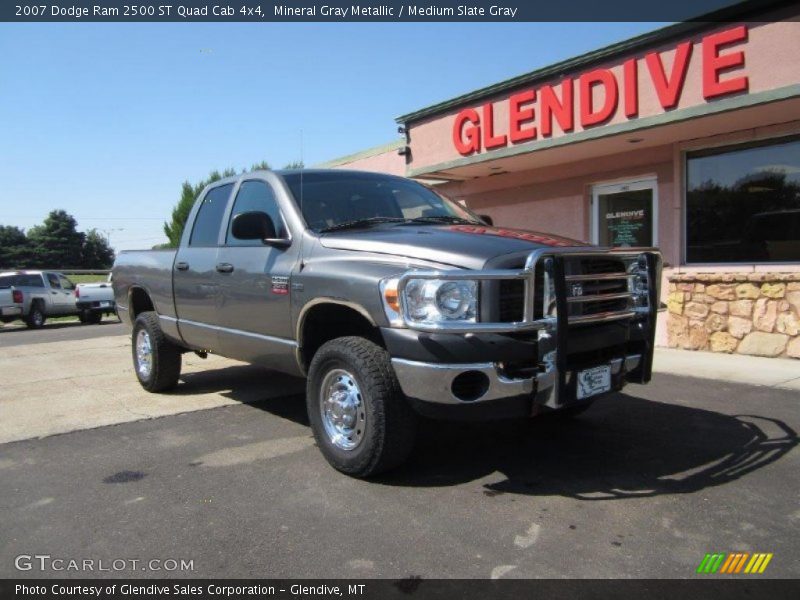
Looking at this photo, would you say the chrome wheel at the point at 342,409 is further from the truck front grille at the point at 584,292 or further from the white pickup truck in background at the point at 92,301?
the white pickup truck in background at the point at 92,301

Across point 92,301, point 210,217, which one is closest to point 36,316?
point 92,301

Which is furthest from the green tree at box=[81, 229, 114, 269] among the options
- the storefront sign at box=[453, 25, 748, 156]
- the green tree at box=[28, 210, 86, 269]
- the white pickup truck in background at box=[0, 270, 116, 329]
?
the storefront sign at box=[453, 25, 748, 156]

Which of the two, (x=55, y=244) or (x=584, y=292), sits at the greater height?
(x=55, y=244)

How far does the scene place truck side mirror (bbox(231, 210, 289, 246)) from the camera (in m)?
4.42

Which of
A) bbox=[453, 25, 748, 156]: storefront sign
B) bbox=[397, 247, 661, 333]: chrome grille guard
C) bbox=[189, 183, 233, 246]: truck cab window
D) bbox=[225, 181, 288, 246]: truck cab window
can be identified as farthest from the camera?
bbox=[453, 25, 748, 156]: storefront sign

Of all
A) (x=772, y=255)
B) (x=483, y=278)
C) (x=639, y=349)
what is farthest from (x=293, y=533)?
(x=772, y=255)

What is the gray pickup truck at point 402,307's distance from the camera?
10.9 feet

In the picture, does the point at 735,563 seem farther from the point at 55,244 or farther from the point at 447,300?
the point at 55,244

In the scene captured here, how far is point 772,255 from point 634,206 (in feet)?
7.31

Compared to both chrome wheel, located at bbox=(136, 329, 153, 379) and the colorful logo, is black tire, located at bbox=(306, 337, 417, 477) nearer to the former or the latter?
the colorful logo

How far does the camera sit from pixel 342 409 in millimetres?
3926

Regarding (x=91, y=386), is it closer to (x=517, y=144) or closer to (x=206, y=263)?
(x=206, y=263)

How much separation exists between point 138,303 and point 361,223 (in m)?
3.87

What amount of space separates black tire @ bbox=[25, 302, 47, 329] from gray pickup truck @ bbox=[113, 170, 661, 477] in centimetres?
1680
